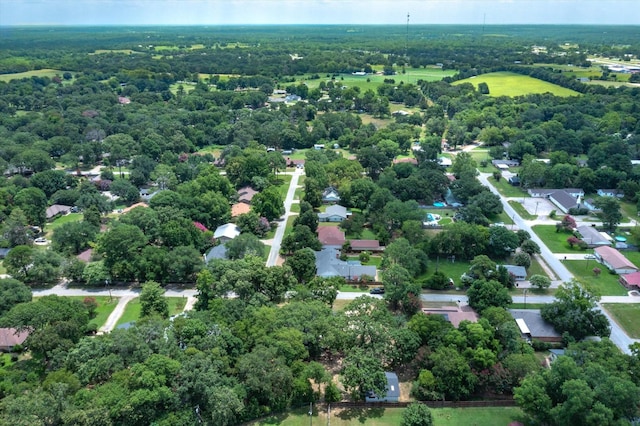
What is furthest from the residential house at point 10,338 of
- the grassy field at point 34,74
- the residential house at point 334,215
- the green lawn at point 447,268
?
the grassy field at point 34,74

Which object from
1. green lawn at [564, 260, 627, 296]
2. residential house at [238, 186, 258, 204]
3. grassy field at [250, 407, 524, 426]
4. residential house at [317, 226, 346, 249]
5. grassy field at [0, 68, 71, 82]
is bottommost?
grassy field at [250, 407, 524, 426]

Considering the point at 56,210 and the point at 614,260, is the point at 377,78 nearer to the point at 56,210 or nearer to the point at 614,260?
the point at 56,210

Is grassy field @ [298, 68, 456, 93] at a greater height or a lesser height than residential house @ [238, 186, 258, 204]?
greater

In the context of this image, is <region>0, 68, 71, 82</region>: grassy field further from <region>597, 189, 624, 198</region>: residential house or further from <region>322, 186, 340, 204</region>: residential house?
<region>597, 189, 624, 198</region>: residential house

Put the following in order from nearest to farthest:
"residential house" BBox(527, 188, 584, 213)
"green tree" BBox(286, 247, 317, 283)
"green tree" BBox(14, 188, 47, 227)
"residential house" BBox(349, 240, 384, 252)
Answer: "green tree" BBox(286, 247, 317, 283)
"residential house" BBox(349, 240, 384, 252)
"green tree" BBox(14, 188, 47, 227)
"residential house" BBox(527, 188, 584, 213)

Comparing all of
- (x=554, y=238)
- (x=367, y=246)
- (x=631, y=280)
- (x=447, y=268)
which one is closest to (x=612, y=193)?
(x=554, y=238)

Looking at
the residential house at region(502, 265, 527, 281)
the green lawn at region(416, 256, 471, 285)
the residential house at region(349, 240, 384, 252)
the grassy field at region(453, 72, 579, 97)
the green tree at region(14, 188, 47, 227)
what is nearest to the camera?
the residential house at region(502, 265, 527, 281)

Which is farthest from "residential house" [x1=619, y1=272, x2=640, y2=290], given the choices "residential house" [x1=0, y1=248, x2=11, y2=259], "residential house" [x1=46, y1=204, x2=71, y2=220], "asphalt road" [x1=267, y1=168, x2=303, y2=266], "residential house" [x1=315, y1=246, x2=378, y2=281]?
"residential house" [x1=46, y1=204, x2=71, y2=220]
